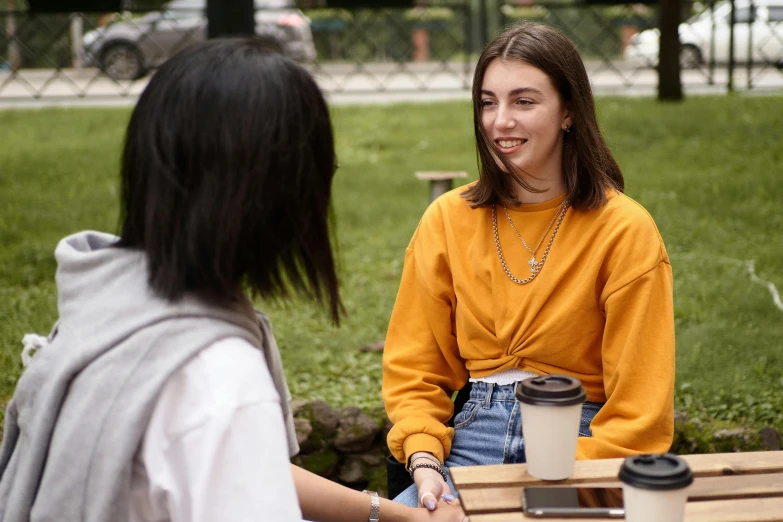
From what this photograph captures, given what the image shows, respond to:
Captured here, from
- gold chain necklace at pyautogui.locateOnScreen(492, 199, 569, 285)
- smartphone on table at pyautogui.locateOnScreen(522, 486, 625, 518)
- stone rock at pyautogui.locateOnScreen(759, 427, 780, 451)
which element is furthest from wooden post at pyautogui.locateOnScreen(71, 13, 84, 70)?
smartphone on table at pyautogui.locateOnScreen(522, 486, 625, 518)

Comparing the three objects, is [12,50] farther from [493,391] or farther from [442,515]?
[442,515]

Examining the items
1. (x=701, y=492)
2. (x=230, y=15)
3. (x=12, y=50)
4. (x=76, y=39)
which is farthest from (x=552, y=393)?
(x=12, y=50)

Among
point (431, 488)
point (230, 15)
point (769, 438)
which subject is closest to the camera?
point (431, 488)

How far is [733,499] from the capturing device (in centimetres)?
172

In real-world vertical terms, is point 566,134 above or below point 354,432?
above

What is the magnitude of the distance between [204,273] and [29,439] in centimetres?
36

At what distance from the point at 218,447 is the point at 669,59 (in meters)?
9.23

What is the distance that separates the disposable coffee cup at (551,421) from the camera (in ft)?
5.57

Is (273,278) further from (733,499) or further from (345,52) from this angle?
(345,52)

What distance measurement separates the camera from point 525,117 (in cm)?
239

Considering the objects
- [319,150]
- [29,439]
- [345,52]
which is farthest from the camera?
[345,52]

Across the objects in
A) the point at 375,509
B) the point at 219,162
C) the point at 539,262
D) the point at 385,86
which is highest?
the point at 219,162

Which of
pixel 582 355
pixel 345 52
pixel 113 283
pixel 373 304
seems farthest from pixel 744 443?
pixel 345 52

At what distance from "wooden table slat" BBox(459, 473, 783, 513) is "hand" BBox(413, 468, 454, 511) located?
0.39 m
